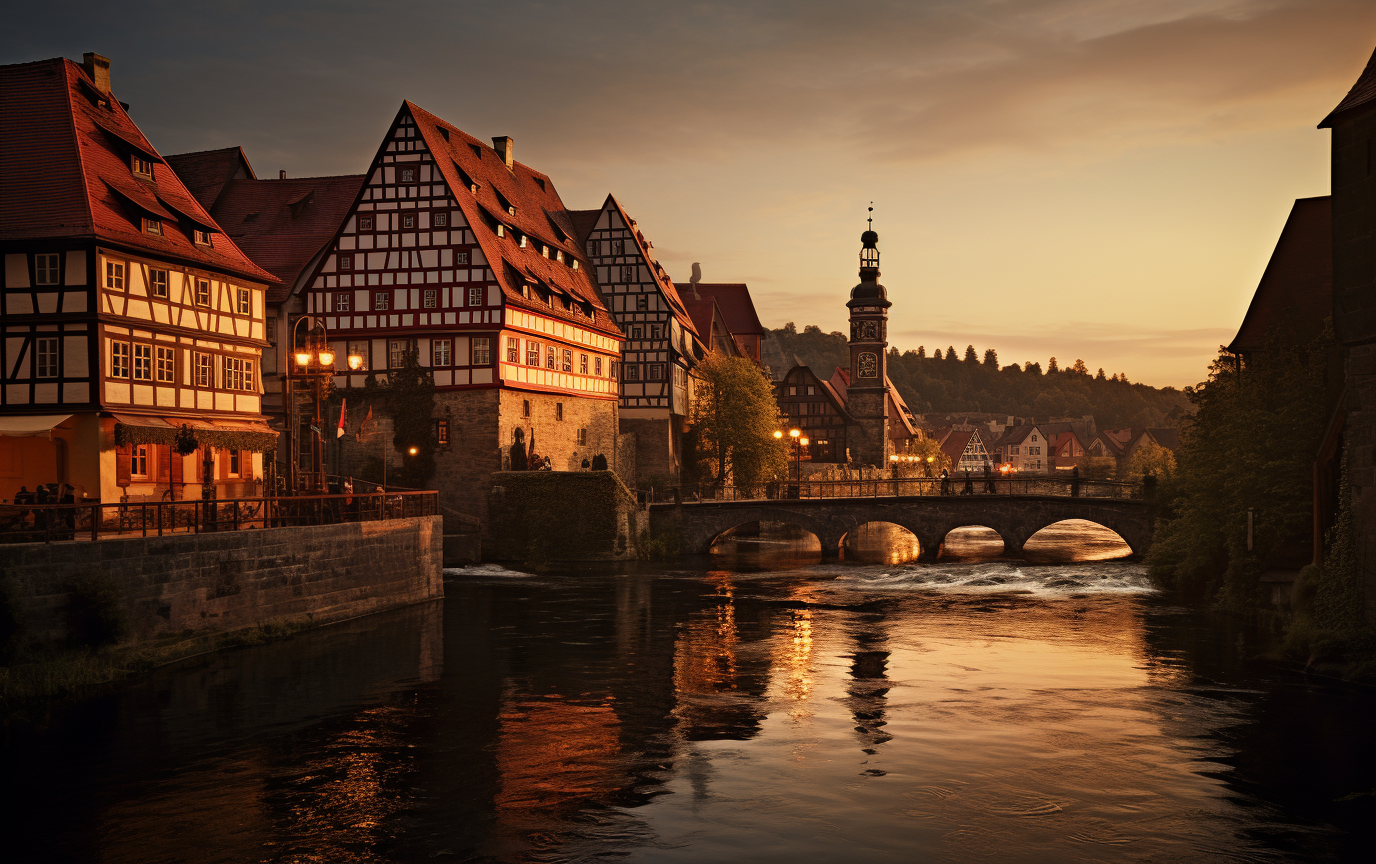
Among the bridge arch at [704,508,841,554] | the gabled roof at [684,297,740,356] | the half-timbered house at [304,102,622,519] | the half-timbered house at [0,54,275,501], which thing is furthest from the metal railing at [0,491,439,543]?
the gabled roof at [684,297,740,356]

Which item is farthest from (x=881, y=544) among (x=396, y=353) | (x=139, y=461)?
(x=139, y=461)

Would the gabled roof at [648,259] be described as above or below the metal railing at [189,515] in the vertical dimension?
above

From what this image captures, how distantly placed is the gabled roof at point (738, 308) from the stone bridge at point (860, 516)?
40835mm

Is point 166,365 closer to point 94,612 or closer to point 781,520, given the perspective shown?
point 94,612

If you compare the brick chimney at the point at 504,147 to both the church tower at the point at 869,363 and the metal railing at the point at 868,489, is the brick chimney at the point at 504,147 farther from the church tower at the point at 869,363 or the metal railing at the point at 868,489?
the church tower at the point at 869,363

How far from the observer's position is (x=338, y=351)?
46281 mm

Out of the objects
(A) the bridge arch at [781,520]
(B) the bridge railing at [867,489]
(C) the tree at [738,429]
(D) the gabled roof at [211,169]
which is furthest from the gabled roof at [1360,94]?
(D) the gabled roof at [211,169]

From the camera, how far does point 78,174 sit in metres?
30.0

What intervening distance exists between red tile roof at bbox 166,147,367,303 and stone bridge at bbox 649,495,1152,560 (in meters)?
18.1

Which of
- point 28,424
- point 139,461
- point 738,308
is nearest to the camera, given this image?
point 28,424

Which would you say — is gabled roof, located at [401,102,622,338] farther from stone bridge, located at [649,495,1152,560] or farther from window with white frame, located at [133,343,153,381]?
window with white frame, located at [133,343,153,381]

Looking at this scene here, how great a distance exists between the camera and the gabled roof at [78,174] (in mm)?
29328

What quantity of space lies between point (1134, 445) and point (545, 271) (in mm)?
123515

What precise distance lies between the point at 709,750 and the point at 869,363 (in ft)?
260
